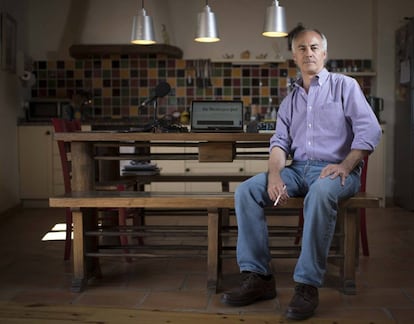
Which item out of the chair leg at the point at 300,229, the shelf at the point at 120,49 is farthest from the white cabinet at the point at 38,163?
the chair leg at the point at 300,229

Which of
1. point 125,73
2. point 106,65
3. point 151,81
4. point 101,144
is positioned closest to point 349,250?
point 101,144

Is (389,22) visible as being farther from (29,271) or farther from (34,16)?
(29,271)

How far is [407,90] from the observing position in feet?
18.2

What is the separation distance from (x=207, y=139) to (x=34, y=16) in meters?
4.14

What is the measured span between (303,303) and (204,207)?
644mm

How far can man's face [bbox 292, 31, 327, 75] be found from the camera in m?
2.74

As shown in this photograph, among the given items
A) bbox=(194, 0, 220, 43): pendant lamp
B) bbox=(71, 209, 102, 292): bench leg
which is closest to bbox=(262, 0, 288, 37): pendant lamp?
bbox=(194, 0, 220, 43): pendant lamp

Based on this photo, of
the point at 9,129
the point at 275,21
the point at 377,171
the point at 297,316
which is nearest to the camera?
the point at 297,316

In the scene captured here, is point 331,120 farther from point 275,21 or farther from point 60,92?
point 60,92

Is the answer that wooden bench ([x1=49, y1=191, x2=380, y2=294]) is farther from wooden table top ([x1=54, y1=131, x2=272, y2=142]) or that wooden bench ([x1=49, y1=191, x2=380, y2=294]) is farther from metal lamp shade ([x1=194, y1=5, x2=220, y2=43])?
metal lamp shade ([x1=194, y1=5, x2=220, y2=43])

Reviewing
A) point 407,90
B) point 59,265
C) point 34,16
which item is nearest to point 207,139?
point 59,265

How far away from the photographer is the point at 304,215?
8.34ft

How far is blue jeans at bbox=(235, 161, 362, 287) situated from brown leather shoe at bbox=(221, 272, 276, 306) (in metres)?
0.04

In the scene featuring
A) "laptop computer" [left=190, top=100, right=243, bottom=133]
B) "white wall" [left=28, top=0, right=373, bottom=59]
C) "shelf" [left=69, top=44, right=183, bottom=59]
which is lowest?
"laptop computer" [left=190, top=100, right=243, bottom=133]
